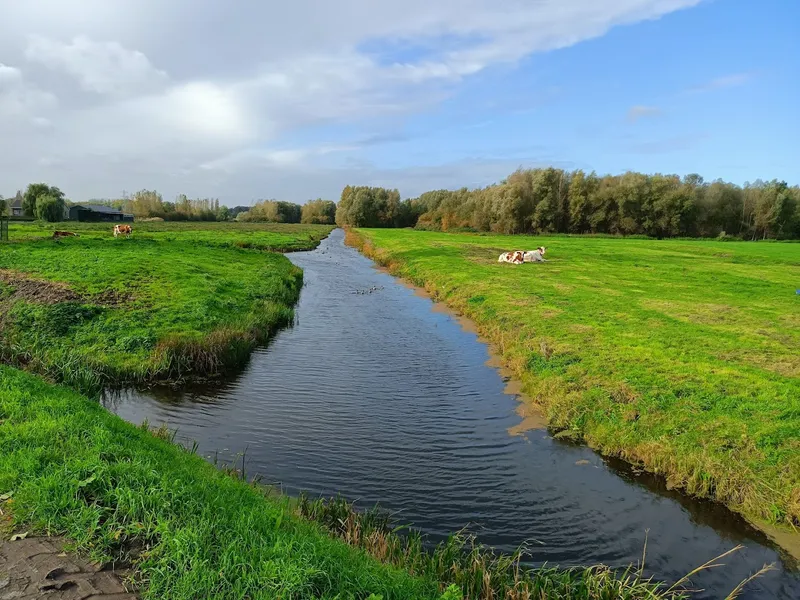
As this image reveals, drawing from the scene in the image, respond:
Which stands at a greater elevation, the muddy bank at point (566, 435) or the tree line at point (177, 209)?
the tree line at point (177, 209)

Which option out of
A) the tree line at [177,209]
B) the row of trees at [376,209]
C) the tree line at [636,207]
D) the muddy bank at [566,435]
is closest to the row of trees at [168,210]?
the tree line at [177,209]

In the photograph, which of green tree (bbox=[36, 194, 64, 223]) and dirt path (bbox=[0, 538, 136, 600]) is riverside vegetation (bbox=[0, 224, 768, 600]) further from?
green tree (bbox=[36, 194, 64, 223])

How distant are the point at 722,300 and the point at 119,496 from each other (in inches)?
978

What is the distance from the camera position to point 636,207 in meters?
87.6

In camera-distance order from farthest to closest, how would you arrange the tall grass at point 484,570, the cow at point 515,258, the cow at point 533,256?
the cow at point 533,256 < the cow at point 515,258 < the tall grass at point 484,570

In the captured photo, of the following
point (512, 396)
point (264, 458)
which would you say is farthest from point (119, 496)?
point (512, 396)

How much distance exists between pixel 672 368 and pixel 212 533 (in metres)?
11.7

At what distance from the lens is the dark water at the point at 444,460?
7.58 meters

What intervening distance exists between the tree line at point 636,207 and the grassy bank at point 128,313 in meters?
69.0

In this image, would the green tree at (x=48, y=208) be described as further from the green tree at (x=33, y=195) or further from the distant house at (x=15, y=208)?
the distant house at (x=15, y=208)

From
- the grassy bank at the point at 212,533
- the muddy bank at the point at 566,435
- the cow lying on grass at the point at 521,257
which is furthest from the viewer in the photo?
the cow lying on grass at the point at 521,257

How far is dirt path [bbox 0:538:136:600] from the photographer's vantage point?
14.7 feet

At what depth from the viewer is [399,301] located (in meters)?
28.5

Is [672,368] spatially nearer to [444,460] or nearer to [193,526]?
[444,460]
